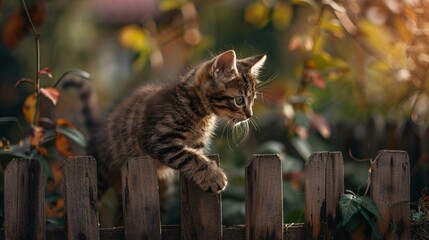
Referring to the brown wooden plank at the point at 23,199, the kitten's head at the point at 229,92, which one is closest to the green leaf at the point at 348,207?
the kitten's head at the point at 229,92

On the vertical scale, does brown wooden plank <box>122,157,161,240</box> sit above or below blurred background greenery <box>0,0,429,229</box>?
below

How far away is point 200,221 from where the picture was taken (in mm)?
2912

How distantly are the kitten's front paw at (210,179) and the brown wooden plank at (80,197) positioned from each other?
1.51 ft

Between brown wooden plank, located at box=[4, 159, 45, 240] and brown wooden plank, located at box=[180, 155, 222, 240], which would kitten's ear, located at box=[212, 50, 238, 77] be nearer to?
brown wooden plank, located at box=[180, 155, 222, 240]

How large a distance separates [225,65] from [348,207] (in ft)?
3.31

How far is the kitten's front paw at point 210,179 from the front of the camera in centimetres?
292

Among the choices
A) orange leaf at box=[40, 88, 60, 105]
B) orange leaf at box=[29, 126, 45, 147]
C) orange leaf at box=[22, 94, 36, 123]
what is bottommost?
orange leaf at box=[29, 126, 45, 147]

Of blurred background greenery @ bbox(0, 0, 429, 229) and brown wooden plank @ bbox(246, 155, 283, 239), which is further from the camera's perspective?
blurred background greenery @ bbox(0, 0, 429, 229)

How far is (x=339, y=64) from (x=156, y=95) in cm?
129

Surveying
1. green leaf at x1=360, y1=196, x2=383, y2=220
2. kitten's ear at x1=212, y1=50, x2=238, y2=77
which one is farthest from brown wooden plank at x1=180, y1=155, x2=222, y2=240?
kitten's ear at x1=212, y1=50, x2=238, y2=77

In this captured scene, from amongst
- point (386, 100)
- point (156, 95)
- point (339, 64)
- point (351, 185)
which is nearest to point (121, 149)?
point (156, 95)

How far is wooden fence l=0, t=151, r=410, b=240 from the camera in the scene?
108 inches

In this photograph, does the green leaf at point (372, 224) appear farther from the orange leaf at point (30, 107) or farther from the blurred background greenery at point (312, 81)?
the orange leaf at point (30, 107)

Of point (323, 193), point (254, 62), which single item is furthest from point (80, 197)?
point (254, 62)
